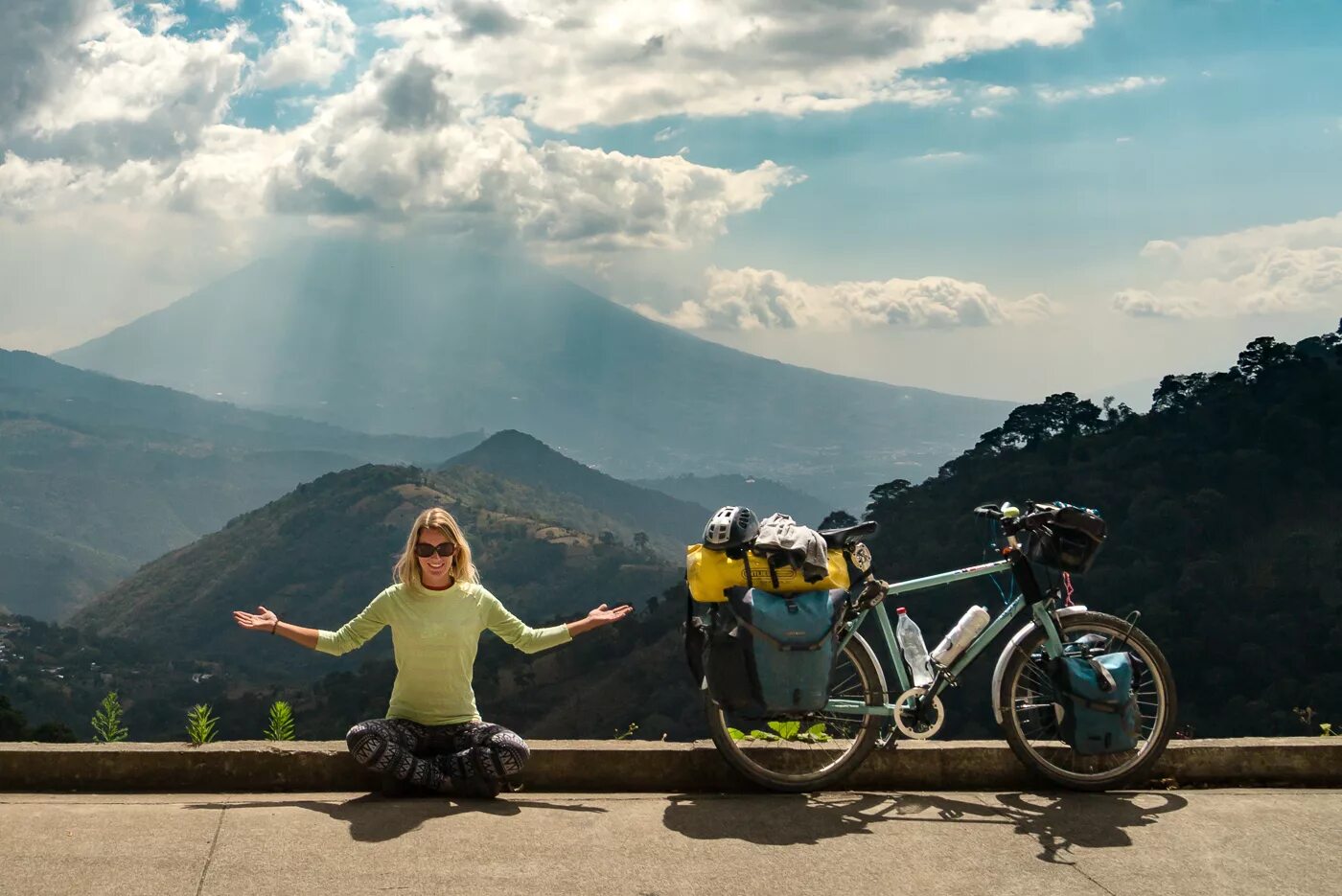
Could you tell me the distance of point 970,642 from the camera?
5.23 m

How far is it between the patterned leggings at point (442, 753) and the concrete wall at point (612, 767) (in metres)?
0.33

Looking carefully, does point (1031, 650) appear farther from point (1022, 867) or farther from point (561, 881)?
point (561, 881)

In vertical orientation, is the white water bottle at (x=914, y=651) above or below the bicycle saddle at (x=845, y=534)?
below

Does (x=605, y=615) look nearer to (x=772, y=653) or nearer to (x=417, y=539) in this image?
(x=772, y=653)

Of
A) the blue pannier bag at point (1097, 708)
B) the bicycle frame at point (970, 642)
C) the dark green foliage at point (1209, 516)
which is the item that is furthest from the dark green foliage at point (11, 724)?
the blue pannier bag at point (1097, 708)

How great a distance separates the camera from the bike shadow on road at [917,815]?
4535 mm

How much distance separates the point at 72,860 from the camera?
4.02 m

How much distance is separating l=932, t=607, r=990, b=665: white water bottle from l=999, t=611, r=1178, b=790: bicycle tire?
0.19 metres

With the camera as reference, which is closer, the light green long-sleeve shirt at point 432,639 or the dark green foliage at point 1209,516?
the light green long-sleeve shirt at point 432,639

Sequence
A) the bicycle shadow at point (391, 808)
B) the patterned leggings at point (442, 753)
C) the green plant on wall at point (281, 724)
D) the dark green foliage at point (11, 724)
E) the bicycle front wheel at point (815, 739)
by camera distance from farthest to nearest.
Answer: the dark green foliage at point (11, 724), the green plant on wall at point (281, 724), the bicycle front wheel at point (815, 739), the patterned leggings at point (442, 753), the bicycle shadow at point (391, 808)

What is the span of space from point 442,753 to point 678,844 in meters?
1.10

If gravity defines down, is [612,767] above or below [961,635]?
below

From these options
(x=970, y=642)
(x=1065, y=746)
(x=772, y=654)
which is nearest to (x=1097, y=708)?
(x=1065, y=746)

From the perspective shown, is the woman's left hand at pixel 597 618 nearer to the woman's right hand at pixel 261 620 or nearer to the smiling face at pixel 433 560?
the smiling face at pixel 433 560
